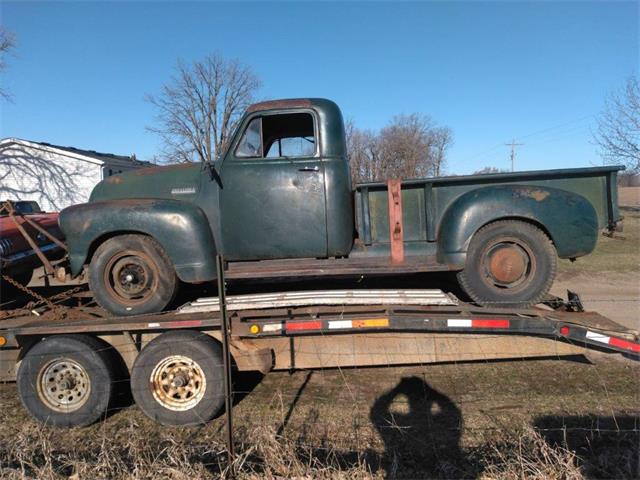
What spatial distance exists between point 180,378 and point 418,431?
6.57 feet

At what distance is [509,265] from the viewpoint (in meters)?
3.62

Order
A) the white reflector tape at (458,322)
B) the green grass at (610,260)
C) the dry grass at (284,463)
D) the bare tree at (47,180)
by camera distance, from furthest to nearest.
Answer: the bare tree at (47,180) → the green grass at (610,260) → the white reflector tape at (458,322) → the dry grass at (284,463)

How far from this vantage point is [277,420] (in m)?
3.58

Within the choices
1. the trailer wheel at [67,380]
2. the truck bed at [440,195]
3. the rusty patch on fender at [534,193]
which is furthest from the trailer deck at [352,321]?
the rusty patch on fender at [534,193]

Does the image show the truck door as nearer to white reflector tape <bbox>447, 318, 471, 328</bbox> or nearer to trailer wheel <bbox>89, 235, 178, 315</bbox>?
trailer wheel <bbox>89, 235, 178, 315</bbox>

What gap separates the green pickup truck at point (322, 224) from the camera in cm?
358

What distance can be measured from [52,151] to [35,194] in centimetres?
251

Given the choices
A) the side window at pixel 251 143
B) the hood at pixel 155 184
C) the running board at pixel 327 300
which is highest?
the side window at pixel 251 143

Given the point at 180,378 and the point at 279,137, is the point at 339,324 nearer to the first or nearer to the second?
the point at 180,378

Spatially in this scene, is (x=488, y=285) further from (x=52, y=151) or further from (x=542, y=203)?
(x=52, y=151)

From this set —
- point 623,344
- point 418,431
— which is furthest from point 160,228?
point 623,344

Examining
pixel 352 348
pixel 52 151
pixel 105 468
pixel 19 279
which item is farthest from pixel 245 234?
pixel 52 151

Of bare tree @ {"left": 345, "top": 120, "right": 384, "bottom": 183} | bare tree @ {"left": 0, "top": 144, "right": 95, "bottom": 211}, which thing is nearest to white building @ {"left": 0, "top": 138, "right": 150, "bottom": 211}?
bare tree @ {"left": 0, "top": 144, "right": 95, "bottom": 211}

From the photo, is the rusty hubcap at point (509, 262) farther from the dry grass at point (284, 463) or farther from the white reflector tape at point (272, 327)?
the white reflector tape at point (272, 327)
